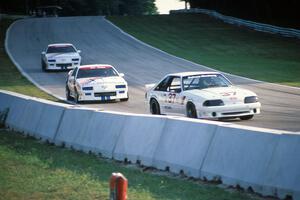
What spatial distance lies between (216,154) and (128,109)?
12748 millimetres

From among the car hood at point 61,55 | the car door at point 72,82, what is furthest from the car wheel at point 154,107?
the car hood at point 61,55

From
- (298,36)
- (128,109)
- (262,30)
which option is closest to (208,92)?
(128,109)

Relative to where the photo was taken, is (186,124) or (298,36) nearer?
(186,124)

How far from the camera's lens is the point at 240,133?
375 inches

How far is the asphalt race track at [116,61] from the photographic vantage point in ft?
68.9

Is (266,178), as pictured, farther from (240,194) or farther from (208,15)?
(208,15)

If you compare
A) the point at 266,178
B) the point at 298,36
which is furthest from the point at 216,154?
the point at 298,36

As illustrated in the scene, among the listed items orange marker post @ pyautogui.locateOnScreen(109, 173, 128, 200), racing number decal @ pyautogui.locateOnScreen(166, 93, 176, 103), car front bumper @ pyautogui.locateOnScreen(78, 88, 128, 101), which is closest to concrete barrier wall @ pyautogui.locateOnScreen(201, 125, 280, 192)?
orange marker post @ pyautogui.locateOnScreen(109, 173, 128, 200)

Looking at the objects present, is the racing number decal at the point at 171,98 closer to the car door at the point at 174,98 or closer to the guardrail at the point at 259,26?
the car door at the point at 174,98

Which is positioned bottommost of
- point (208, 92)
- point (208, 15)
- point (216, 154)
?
point (208, 15)

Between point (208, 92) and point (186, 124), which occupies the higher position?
point (186, 124)

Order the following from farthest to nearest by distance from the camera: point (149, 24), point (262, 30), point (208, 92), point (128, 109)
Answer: point (149, 24), point (262, 30), point (128, 109), point (208, 92)

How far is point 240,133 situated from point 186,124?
148 centimetres

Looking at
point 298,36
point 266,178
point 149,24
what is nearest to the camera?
point 266,178
